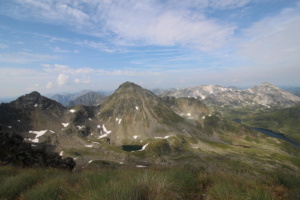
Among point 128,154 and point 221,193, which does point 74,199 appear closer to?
point 221,193

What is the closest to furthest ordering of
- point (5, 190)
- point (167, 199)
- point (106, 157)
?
point (167, 199) → point (5, 190) → point (106, 157)

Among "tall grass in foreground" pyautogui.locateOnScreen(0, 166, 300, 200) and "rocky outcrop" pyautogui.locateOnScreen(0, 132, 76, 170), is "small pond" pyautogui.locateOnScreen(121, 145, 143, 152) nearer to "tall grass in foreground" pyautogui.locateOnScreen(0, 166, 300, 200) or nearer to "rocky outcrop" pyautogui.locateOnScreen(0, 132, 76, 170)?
"rocky outcrop" pyautogui.locateOnScreen(0, 132, 76, 170)

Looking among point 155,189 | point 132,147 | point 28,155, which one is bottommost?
point 132,147

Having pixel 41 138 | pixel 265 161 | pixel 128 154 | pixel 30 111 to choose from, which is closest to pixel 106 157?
pixel 128 154

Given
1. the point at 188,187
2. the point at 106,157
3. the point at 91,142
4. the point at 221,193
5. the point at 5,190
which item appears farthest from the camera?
the point at 91,142

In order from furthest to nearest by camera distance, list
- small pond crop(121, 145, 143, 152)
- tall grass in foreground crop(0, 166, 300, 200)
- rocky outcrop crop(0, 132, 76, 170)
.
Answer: small pond crop(121, 145, 143, 152) → rocky outcrop crop(0, 132, 76, 170) → tall grass in foreground crop(0, 166, 300, 200)

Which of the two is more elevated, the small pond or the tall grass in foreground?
the tall grass in foreground

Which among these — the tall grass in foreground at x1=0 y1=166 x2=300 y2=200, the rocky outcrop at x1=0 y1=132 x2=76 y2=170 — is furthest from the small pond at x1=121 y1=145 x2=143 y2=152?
the tall grass in foreground at x1=0 y1=166 x2=300 y2=200

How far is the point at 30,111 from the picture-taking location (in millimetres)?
191000

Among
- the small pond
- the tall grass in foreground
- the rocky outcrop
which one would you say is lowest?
the small pond

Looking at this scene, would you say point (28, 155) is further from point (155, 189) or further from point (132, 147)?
point (132, 147)

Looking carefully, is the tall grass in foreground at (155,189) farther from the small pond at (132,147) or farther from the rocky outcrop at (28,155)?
the small pond at (132,147)

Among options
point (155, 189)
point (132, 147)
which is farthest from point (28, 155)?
point (132, 147)

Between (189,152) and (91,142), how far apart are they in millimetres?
106821
